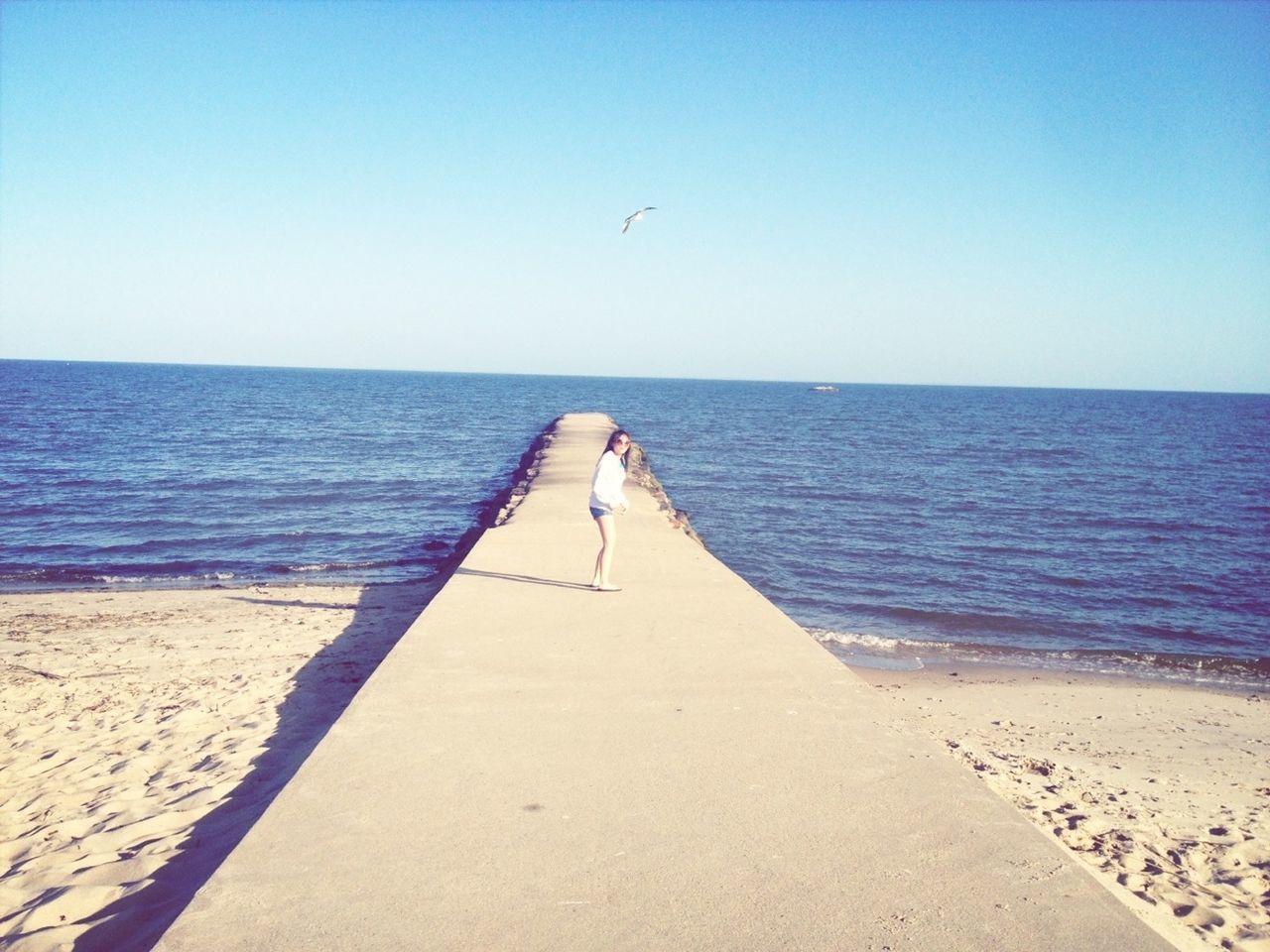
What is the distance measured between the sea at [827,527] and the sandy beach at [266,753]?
1.86 meters

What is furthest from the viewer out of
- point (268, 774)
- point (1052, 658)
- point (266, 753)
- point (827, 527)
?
point (827, 527)

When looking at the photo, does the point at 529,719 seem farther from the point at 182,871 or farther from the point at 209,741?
the point at 209,741

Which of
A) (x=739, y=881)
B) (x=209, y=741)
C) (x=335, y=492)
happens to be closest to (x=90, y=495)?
(x=335, y=492)

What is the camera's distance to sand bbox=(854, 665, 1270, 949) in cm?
425

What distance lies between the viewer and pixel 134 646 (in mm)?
8992

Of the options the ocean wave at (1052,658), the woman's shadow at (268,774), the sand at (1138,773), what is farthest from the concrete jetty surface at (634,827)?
the ocean wave at (1052,658)

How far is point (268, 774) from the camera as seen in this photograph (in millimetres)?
5031

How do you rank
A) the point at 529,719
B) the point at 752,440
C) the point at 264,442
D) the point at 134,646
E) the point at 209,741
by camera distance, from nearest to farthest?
the point at 529,719 < the point at 209,741 < the point at 134,646 < the point at 264,442 < the point at 752,440

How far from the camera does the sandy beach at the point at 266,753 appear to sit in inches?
151

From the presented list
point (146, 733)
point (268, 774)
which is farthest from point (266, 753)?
point (146, 733)

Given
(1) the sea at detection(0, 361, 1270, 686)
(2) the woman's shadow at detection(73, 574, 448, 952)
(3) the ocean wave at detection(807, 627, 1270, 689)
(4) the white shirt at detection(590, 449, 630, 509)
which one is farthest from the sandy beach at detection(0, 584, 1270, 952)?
(4) the white shirt at detection(590, 449, 630, 509)

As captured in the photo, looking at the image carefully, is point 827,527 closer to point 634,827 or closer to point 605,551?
point 605,551

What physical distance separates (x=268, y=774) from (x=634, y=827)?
2620 mm

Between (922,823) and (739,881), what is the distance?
40.6 inches
